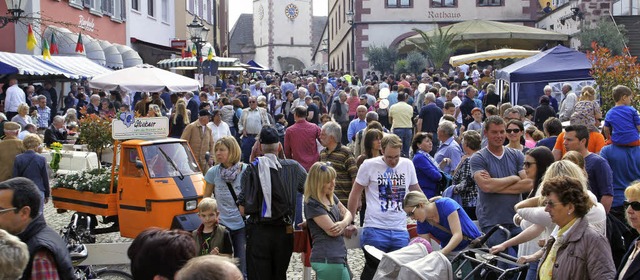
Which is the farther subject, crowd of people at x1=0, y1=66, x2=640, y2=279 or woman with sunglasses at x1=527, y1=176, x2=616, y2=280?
crowd of people at x1=0, y1=66, x2=640, y2=279

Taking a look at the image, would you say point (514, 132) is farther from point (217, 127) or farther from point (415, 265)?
point (217, 127)

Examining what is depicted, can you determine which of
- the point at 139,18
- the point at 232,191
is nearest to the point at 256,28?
the point at 139,18

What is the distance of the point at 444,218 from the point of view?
7016mm

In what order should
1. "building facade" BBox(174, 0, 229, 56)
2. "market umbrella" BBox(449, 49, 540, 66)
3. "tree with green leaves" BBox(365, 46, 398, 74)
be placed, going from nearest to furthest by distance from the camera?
"market umbrella" BBox(449, 49, 540, 66) → "building facade" BBox(174, 0, 229, 56) → "tree with green leaves" BBox(365, 46, 398, 74)

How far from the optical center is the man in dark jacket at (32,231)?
16.0ft

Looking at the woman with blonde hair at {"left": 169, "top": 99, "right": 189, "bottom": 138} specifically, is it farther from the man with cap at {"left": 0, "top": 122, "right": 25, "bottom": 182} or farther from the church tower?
Answer: the church tower

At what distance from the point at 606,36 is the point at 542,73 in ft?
36.0

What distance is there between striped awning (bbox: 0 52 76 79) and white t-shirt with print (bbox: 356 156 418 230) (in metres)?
13.7

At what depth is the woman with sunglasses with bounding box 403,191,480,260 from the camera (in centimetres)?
693

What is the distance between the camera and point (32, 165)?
1049cm

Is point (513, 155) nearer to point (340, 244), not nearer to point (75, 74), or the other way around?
point (340, 244)

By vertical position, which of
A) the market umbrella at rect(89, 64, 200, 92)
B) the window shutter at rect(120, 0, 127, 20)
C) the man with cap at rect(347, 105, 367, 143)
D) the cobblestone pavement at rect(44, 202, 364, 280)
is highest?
the window shutter at rect(120, 0, 127, 20)

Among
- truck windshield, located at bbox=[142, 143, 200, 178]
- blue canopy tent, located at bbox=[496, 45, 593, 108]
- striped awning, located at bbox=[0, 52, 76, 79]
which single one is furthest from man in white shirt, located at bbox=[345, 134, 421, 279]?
striped awning, located at bbox=[0, 52, 76, 79]

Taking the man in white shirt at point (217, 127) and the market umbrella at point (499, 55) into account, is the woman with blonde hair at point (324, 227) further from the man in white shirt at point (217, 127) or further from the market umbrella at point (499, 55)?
the market umbrella at point (499, 55)
